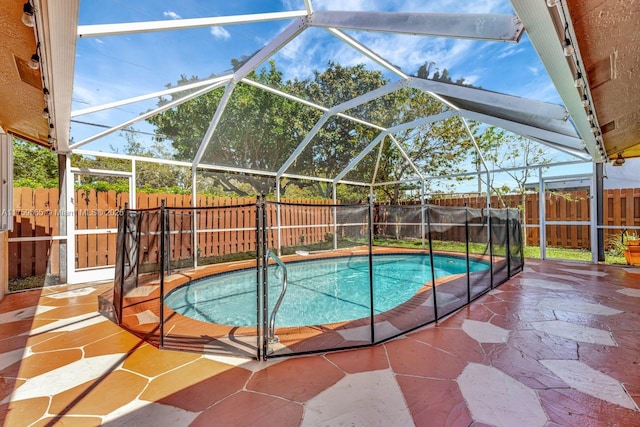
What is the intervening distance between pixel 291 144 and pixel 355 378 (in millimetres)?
6477

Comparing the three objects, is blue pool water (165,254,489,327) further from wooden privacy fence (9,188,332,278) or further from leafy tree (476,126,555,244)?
leafy tree (476,126,555,244)

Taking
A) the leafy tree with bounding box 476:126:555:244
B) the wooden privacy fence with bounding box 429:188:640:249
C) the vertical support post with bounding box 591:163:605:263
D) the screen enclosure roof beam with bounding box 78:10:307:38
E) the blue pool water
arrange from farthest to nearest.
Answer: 1. the leafy tree with bounding box 476:126:555:244
2. the wooden privacy fence with bounding box 429:188:640:249
3. the vertical support post with bounding box 591:163:605:263
4. the blue pool water
5. the screen enclosure roof beam with bounding box 78:10:307:38

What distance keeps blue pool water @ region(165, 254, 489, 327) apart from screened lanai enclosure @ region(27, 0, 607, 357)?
0.18ft

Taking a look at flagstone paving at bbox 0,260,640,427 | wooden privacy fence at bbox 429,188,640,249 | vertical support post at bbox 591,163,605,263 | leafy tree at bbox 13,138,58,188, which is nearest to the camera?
flagstone paving at bbox 0,260,640,427

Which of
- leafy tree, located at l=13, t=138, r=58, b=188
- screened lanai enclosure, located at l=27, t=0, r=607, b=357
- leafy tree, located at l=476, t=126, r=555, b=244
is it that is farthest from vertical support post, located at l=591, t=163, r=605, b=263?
leafy tree, located at l=13, t=138, r=58, b=188

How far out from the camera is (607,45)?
202cm

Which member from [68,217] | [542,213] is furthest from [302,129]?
[542,213]

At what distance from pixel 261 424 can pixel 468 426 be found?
4.23ft

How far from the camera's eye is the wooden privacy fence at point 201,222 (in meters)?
5.06

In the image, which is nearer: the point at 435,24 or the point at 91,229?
the point at 435,24

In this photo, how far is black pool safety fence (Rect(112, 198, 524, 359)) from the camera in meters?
2.82

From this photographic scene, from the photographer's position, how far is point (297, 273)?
6.89 meters

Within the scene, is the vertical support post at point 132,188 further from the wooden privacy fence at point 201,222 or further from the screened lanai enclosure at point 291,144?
the wooden privacy fence at point 201,222

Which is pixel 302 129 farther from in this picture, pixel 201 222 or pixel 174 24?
pixel 174 24
